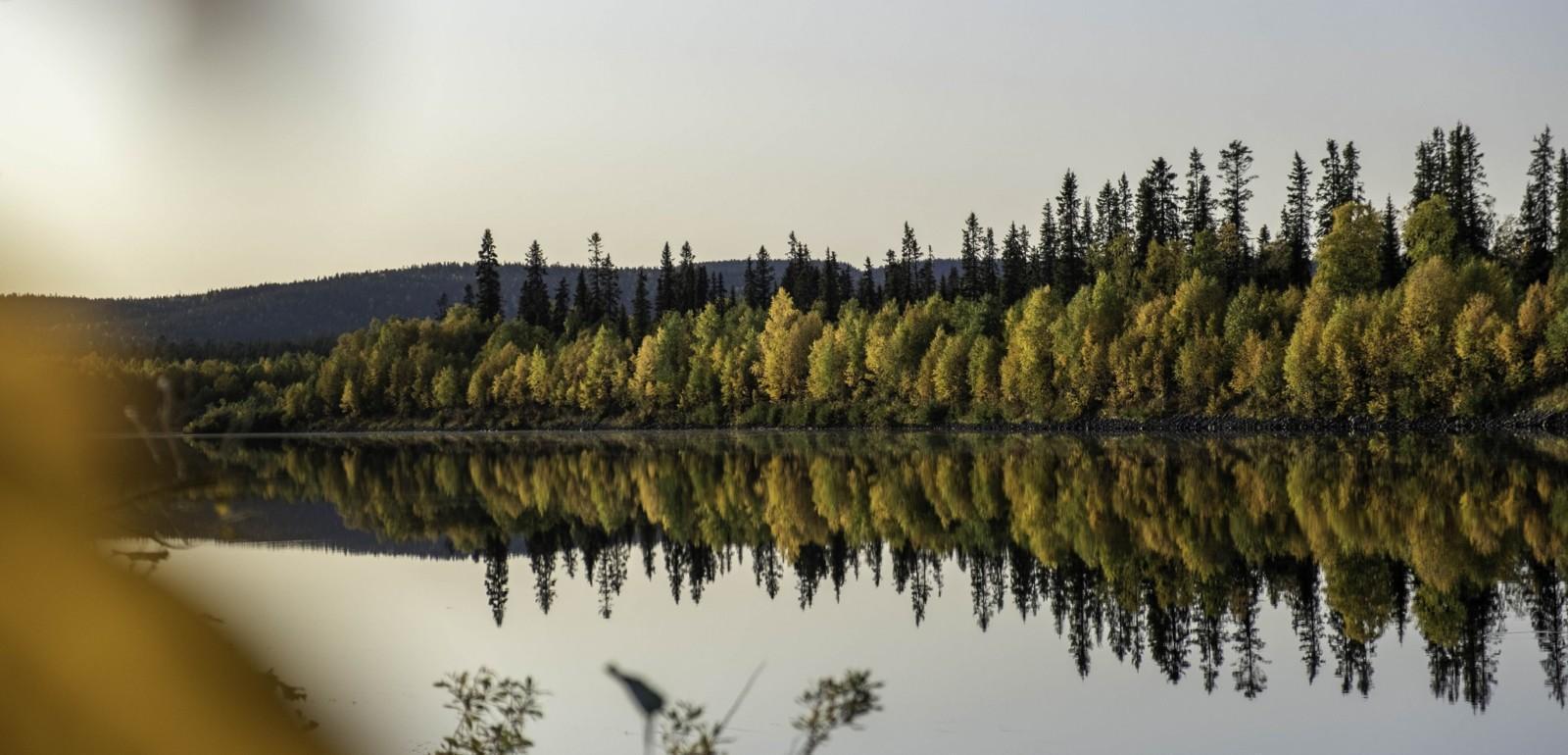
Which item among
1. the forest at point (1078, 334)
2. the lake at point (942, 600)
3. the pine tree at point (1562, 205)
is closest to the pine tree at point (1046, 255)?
the forest at point (1078, 334)

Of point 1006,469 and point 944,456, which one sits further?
point 944,456

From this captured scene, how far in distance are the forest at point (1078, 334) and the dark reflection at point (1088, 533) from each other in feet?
74.0

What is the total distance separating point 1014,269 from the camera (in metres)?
119

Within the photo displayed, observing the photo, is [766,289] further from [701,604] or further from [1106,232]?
[701,604]

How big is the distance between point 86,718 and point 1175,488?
36.5m

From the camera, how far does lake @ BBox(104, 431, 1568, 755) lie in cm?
815

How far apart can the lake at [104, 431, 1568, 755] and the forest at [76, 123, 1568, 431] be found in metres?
37.3

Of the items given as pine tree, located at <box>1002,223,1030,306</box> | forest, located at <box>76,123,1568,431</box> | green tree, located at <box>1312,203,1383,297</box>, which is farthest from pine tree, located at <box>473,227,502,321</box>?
green tree, located at <box>1312,203,1383,297</box>

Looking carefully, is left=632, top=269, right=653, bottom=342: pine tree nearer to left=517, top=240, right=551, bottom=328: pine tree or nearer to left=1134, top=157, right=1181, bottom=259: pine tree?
left=517, top=240, right=551, bottom=328: pine tree

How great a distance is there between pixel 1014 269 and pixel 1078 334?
25.3 m

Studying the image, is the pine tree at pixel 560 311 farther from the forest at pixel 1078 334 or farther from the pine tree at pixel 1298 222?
the pine tree at pixel 1298 222

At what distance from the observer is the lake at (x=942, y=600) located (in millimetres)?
8148

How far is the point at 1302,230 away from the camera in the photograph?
10531 cm

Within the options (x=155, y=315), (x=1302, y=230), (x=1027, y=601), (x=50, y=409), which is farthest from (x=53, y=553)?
(x=1302, y=230)
